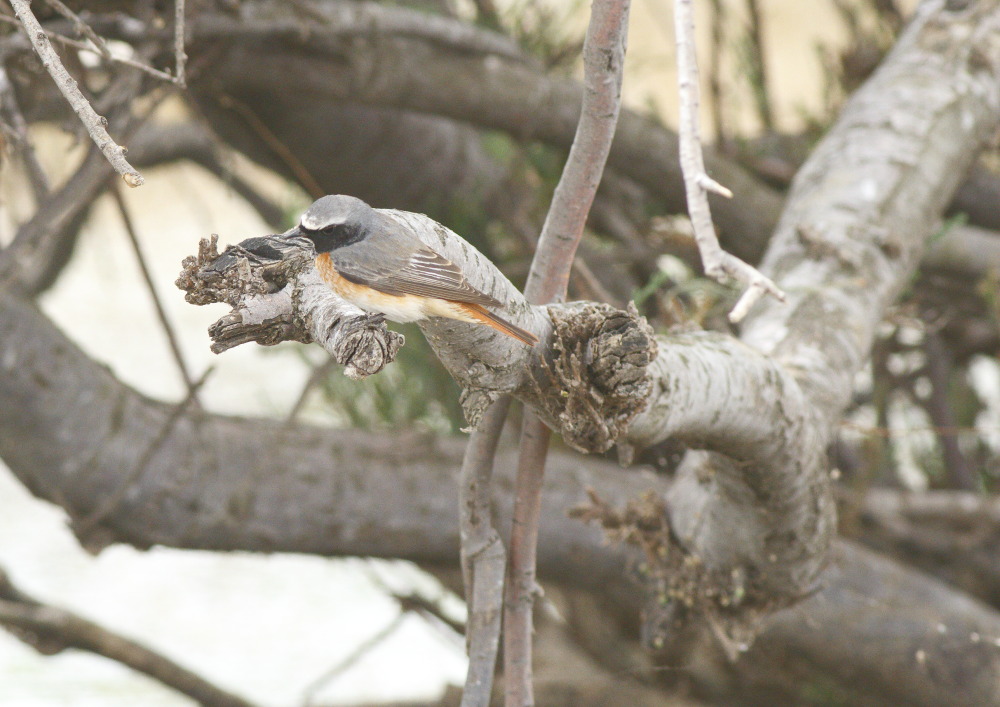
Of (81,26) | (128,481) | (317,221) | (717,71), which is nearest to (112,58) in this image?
(81,26)

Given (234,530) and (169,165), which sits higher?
(169,165)

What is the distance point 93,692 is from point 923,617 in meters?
2.31

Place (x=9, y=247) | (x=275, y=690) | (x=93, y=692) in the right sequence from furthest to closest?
(x=275, y=690), (x=93, y=692), (x=9, y=247)

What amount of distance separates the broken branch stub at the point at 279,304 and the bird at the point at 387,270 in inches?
1.0

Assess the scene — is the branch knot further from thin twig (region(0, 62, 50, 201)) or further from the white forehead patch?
thin twig (region(0, 62, 50, 201))

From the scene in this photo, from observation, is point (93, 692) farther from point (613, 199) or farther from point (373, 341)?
point (373, 341)

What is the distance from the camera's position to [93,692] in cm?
279

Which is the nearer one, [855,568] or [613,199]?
[855,568]

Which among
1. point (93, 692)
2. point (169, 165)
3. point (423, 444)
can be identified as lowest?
point (93, 692)

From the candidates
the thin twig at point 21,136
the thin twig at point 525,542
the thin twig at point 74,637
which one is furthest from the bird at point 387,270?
the thin twig at point 74,637

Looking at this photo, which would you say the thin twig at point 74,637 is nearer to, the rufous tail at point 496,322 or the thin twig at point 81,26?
the thin twig at point 81,26

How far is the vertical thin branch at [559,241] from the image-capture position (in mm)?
930

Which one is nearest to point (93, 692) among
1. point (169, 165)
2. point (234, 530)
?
point (234, 530)

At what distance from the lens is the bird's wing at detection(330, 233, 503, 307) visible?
82 centimetres
